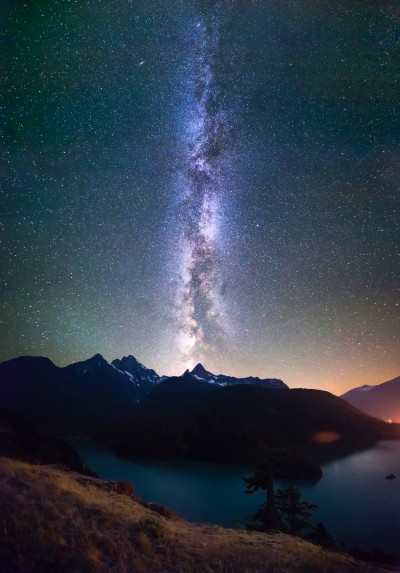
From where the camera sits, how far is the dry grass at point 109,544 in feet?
23.4

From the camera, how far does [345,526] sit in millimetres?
49875

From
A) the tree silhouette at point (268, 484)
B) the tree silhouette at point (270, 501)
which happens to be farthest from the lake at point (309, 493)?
the tree silhouette at point (268, 484)

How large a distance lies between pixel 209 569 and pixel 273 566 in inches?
78.9

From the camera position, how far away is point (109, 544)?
26.1 feet

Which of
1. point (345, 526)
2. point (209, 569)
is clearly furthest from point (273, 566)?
point (345, 526)

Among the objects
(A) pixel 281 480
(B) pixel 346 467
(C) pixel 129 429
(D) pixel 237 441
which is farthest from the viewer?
(C) pixel 129 429

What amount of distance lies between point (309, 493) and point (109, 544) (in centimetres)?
8531

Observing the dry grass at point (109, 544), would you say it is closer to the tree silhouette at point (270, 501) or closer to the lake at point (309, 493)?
the tree silhouette at point (270, 501)

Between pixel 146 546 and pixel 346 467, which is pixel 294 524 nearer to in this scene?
pixel 146 546

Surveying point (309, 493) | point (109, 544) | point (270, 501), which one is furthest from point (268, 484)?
point (309, 493)

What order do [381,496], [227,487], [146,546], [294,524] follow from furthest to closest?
[227,487] < [381,496] < [294,524] < [146,546]

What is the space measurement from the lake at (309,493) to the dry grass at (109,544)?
3595 centimetres

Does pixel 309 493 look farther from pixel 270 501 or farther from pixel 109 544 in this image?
pixel 109 544

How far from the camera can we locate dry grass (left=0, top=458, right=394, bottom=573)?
23.4 ft
